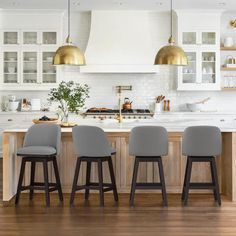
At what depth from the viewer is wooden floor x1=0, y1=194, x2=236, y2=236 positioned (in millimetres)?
4723

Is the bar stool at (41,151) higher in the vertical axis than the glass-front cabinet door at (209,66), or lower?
lower

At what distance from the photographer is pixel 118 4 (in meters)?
9.29

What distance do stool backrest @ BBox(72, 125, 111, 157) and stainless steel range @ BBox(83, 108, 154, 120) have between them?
353cm

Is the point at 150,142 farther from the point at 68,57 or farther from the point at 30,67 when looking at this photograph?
the point at 30,67

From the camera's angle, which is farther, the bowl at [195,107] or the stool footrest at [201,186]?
the bowl at [195,107]

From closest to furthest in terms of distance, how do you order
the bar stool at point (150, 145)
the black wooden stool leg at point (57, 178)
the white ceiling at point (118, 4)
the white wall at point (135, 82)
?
the bar stool at point (150, 145) < the black wooden stool leg at point (57, 178) < the white ceiling at point (118, 4) < the white wall at point (135, 82)

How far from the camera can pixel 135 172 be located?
5848mm

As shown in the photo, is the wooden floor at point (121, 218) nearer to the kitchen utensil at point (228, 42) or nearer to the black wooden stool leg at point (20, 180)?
the black wooden stool leg at point (20, 180)

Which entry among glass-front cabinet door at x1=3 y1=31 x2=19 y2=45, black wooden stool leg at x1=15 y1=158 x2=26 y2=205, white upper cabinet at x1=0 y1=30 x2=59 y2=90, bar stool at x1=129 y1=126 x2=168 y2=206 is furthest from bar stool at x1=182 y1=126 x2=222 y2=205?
glass-front cabinet door at x1=3 y1=31 x2=19 y2=45

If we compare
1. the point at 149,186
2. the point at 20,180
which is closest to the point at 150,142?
the point at 149,186

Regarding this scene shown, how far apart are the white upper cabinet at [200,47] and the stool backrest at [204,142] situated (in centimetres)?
404

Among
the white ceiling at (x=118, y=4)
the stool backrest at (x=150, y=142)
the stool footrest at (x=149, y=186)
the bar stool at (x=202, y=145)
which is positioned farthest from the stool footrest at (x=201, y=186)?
the white ceiling at (x=118, y=4)

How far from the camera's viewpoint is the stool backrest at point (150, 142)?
5.80 meters

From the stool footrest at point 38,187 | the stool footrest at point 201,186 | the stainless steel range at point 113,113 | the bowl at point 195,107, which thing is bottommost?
the stool footrest at point 38,187
